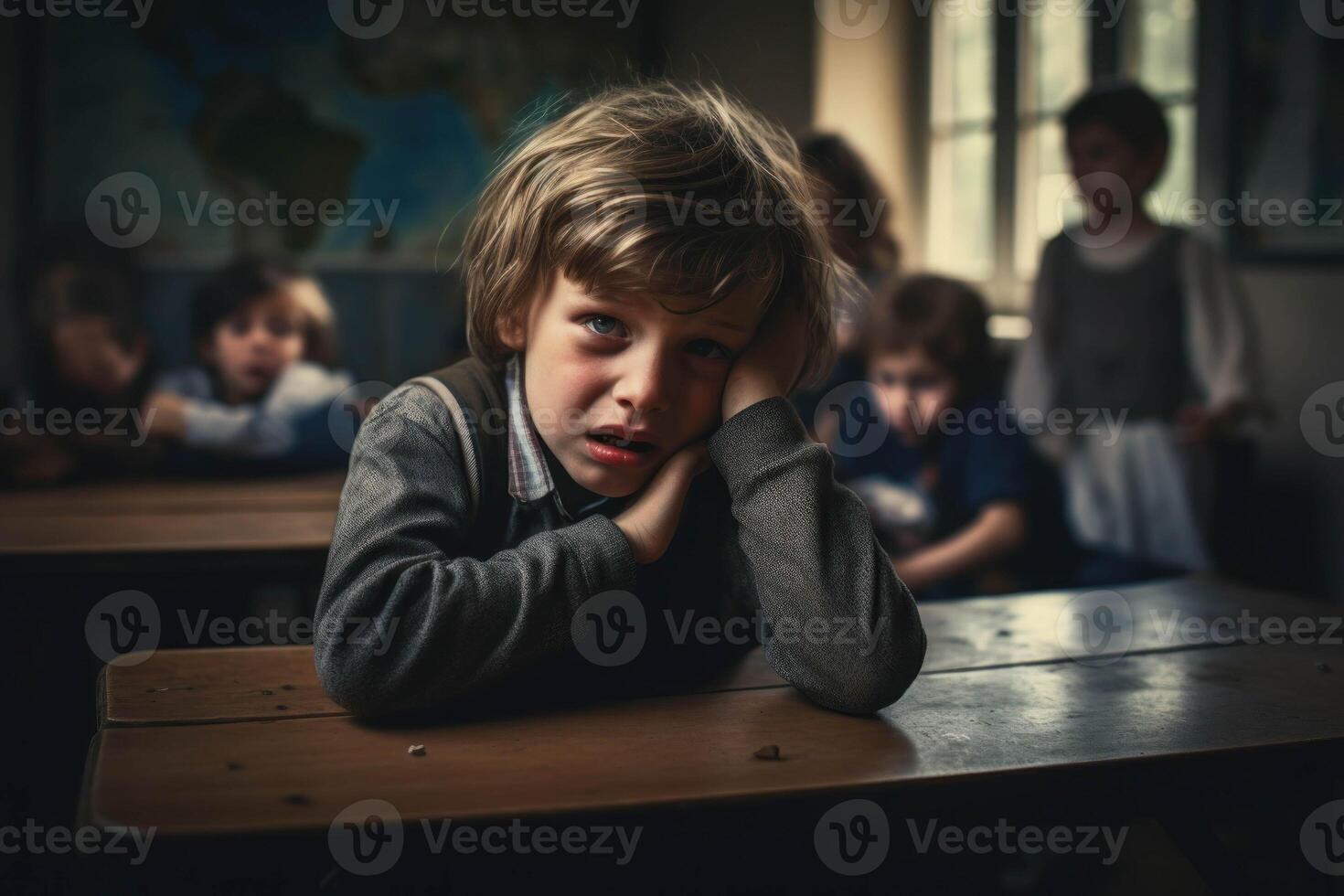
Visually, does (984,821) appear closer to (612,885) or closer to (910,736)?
(910,736)

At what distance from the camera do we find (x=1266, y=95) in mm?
4039

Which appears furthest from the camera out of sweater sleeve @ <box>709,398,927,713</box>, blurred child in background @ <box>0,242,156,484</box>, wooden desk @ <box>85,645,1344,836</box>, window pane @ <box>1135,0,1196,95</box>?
window pane @ <box>1135,0,1196,95</box>

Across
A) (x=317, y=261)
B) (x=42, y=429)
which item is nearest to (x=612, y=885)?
(x=42, y=429)

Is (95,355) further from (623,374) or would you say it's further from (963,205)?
(963,205)

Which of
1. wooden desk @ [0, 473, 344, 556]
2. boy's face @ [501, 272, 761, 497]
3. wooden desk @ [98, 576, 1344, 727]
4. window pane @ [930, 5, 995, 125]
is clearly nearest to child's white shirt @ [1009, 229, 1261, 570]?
wooden desk @ [98, 576, 1344, 727]

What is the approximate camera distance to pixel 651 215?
4.14 ft

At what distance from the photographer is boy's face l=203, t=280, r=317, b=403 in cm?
377

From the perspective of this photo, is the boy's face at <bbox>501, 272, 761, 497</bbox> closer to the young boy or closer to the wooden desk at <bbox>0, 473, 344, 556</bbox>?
the young boy

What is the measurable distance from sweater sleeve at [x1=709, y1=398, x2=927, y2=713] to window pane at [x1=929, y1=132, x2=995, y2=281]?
173 inches

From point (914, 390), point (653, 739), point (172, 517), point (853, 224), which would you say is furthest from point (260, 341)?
point (653, 739)

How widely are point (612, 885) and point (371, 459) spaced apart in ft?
1.61

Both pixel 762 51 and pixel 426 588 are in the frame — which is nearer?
pixel 426 588

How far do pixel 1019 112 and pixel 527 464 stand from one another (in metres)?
4.51

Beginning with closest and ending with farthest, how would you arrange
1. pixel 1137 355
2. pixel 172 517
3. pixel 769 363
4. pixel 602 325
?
pixel 602 325 → pixel 769 363 → pixel 172 517 → pixel 1137 355
